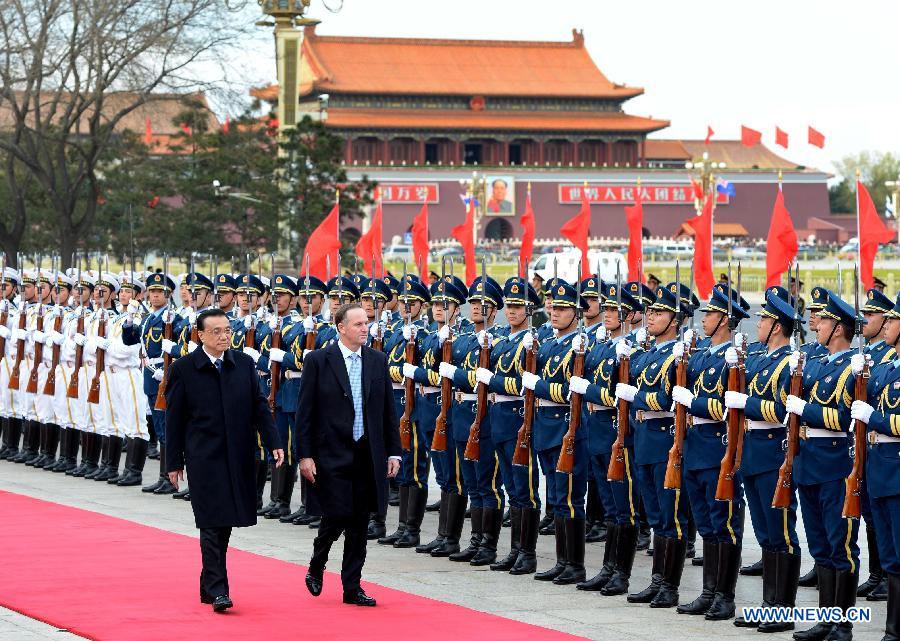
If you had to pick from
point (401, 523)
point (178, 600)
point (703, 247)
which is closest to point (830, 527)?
point (178, 600)

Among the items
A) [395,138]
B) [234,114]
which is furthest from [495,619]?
[395,138]

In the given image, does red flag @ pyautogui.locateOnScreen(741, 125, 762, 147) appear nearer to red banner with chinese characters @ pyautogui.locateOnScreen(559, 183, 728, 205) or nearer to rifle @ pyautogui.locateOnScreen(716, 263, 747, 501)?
red banner with chinese characters @ pyautogui.locateOnScreen(559, 183, 728, 205)

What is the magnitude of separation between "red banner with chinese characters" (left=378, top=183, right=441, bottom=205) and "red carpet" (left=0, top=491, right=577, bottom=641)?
161 feet

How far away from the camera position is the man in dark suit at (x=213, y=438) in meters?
7.07

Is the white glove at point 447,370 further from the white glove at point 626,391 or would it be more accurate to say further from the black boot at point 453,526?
the white glove at point 626,391

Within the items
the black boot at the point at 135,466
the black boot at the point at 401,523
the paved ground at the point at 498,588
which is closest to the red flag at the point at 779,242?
the paved ground at the point at 498,588

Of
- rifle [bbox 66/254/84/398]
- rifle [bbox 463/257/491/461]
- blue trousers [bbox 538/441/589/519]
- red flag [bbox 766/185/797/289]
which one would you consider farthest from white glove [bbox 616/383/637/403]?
rifle [bbox 66/254/84/398]

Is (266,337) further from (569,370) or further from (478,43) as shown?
(478,43)

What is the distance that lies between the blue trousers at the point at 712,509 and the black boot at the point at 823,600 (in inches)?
19.0

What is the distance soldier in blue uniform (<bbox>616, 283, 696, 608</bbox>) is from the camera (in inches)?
296

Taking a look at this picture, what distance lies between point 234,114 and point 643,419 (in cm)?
1659

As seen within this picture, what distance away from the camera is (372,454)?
7.25m

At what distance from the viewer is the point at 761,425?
23.5 feet

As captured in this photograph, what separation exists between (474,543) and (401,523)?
0.79m
